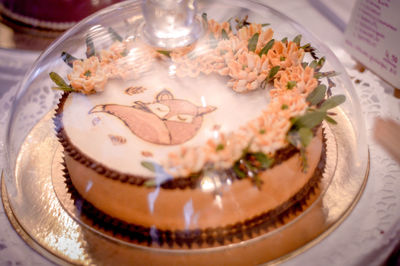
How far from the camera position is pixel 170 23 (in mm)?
1854

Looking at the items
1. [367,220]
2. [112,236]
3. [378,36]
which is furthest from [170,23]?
[378,36]

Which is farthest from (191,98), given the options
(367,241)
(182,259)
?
(367,241)

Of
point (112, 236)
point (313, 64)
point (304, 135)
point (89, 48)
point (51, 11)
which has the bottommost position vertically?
point (112, 236)

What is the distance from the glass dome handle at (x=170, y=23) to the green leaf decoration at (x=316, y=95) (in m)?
0.58

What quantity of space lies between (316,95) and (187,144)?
58 cm

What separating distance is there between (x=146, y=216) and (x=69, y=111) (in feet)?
1.92

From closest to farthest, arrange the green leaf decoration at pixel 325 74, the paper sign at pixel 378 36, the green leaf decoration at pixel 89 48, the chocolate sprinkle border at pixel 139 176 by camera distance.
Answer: the chocolate sprinkle border at pixel 139 176 < the green leaf decoration at pixel 325 74 < the green leaf decoration at pixel 89 48 < the paper sign at pixel 378 36

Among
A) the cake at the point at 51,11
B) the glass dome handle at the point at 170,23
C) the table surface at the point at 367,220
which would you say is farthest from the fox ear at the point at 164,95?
the cake at the point at 51,11

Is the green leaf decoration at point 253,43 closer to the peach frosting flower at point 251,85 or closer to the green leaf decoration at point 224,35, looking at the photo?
the peach frosting flower at point 251,85

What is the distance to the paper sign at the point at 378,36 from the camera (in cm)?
238

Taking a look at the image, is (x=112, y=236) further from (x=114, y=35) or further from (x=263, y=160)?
(x=114, y=35)

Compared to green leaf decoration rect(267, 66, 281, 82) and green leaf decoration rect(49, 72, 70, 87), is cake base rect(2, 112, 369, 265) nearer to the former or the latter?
green leaf decoration rect(49, 72, 70, 87)

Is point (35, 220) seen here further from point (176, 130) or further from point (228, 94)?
point (228, 94)

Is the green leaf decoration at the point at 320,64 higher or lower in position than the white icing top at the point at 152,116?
higher
